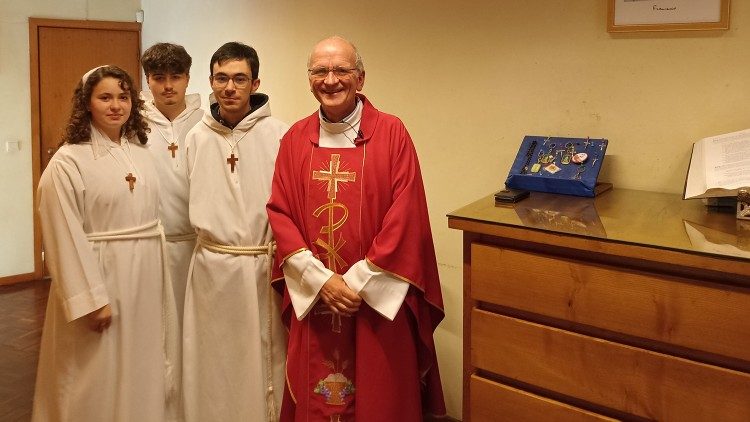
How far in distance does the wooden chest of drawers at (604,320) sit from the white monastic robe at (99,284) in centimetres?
122

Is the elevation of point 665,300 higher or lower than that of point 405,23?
lower

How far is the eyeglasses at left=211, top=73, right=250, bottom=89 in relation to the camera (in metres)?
2.37

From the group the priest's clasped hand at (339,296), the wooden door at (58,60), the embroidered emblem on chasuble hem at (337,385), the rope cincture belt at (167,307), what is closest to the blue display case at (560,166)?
the priest's clasped hand at (339,296)

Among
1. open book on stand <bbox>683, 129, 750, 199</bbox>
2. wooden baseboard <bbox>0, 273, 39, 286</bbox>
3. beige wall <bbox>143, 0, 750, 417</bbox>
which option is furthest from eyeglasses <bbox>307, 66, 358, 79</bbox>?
wooden baseboard <bbox>0, 273, 39, 286</bbox>

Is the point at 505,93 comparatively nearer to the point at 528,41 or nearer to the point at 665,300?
the point at 528,41

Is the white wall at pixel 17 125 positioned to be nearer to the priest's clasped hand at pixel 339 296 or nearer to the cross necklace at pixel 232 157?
the cross necklace at pixel 232 157

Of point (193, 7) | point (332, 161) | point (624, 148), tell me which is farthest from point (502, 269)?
point (193, 7)

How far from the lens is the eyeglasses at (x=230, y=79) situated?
7.77 feet

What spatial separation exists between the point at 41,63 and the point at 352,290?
411 centimetres

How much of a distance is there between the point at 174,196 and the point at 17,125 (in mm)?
2903

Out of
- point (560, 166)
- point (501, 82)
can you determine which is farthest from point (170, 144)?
point (560, 166)

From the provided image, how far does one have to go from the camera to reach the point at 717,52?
87.3 inches

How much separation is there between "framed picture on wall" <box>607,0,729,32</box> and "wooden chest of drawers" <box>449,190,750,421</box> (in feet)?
2.11

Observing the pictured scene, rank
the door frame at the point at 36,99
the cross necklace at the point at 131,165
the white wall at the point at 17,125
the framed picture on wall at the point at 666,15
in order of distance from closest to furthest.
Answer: the framed picture on wall at the point at 666,15 → the cross necklace at the point at 131,165 → the white wall at the point at 17,125 → the door frame at the point at 36,99
